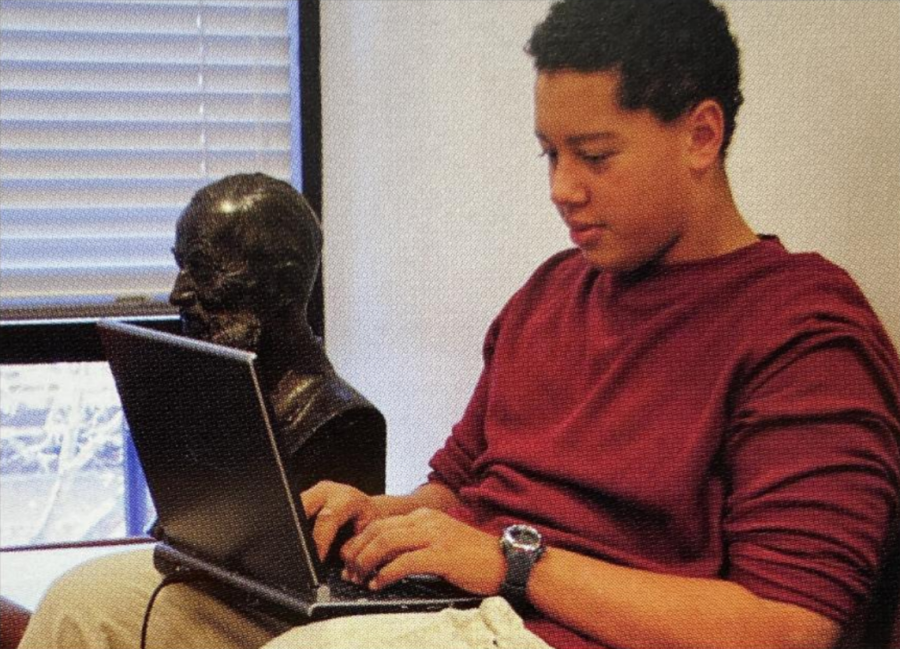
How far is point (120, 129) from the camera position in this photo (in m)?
2.56

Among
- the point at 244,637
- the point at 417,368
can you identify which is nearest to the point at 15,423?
→ the point at 417,368

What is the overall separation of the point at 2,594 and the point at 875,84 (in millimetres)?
1652

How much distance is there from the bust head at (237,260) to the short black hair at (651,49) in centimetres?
50

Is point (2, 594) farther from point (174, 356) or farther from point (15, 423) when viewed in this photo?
point (174, 356)

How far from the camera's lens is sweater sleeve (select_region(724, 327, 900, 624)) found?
117 cm

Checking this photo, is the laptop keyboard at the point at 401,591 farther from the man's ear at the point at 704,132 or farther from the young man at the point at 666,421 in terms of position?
the man's ear at the point at 704,132

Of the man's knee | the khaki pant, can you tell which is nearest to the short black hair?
the khaki pant

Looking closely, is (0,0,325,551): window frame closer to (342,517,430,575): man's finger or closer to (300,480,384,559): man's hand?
(300,480,384,559): man's hand

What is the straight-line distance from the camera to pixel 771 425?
1.23 m

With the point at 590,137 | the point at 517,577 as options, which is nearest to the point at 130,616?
the point at 517,577

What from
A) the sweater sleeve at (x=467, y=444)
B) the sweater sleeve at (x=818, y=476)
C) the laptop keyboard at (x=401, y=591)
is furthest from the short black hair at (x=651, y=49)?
the laptop keyboard at (x=401, y=591)

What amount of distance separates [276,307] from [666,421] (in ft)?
2.10

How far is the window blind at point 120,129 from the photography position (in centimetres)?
252

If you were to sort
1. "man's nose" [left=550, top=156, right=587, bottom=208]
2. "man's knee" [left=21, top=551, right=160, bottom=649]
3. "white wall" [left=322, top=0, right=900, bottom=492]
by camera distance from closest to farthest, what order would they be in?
1. "man's nose" [left=550, top=156, right=587, bottom=208]
2. "man's knee" [left=21, top=551, right=160, bottom=649]
3. "white wall" [left=322, top=0, right=900, bottom=492]
